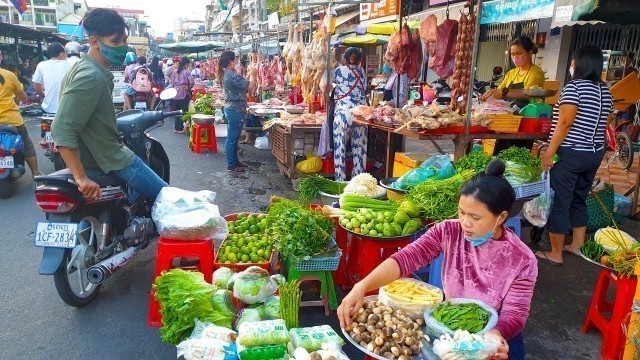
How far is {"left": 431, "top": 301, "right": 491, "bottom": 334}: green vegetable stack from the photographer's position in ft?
6.12

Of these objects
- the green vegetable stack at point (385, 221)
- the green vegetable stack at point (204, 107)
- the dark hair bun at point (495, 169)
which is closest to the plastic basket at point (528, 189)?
the green vegetable stack at point (385, 221)

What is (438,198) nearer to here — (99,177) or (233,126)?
(99,177)

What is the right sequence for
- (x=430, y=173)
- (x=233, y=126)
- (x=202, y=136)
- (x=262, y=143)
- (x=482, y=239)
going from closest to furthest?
1. (x=482, y=239)
2. (x=430, y=173)
3. (x=233, y=126)
4. (x=202, y=136)
5. (x=262, y=143)

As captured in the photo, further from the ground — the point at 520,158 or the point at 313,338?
the point at 520,158

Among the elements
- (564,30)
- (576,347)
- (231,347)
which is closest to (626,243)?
(576,347)

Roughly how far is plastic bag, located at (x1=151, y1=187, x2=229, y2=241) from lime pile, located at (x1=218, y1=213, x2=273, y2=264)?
0.12 meters

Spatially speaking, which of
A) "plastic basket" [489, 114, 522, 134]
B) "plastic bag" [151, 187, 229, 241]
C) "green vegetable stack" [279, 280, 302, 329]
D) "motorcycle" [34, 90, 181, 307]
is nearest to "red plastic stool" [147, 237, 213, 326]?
"plastic bag" [151, 187, 229, 241]

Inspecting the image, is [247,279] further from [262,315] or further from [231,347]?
[231,347]

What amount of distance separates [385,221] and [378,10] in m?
13.9

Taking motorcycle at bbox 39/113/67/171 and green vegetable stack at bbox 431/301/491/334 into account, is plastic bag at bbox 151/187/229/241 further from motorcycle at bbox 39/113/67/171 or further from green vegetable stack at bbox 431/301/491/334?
motorcycle at bbox 39/113/67/171

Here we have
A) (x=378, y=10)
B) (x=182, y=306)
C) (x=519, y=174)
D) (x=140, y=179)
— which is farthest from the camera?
(x=378, y=10)

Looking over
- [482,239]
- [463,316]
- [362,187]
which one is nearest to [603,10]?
[362,187]

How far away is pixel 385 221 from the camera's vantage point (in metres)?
3.54

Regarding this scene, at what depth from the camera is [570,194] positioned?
4.38 meters
